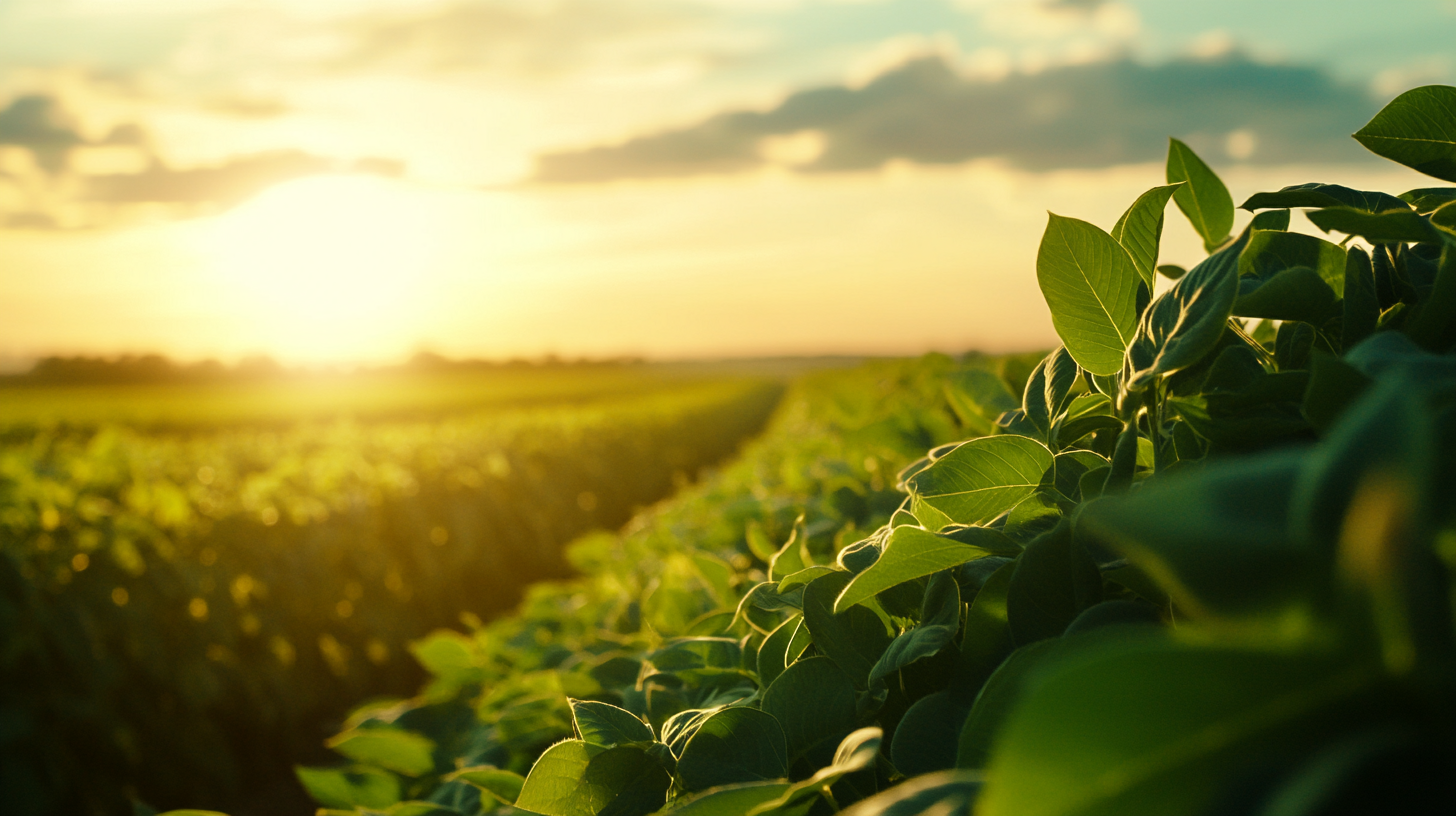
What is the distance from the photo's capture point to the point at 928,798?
0.41 m

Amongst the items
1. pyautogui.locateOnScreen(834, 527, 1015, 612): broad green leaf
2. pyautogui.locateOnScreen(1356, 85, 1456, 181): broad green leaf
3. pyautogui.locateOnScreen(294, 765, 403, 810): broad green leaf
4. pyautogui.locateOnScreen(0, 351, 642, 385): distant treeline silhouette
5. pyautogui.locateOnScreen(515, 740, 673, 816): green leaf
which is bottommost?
pyautogui.locateOnScreen(294, 765, 403, 810): broad green leaf

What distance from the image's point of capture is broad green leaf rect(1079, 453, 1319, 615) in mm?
314

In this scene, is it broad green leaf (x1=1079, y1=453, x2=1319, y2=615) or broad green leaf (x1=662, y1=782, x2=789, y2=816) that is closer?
broad green leaf (x1=1079, y1=453, x2=1319, y2=615)

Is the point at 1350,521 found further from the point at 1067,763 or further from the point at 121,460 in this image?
the point at 121,460

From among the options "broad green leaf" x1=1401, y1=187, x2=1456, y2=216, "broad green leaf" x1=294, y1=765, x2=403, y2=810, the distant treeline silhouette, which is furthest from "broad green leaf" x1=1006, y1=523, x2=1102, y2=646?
the distant treeline silhouette

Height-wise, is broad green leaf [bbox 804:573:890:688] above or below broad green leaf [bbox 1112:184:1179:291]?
below

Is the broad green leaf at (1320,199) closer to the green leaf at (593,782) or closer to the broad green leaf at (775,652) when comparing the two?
the broad green leaf at (775,652)

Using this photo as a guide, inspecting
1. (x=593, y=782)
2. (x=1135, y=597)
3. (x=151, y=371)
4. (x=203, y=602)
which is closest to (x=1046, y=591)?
(x=1135, y=597)

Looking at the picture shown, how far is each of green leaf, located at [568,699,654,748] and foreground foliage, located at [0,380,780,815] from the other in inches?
196

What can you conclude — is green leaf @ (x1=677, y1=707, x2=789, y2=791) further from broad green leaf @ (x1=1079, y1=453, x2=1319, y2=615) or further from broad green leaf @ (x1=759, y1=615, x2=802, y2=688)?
broad green leaf @ (x1=1079, y1=453, x2=1319, y2=615)

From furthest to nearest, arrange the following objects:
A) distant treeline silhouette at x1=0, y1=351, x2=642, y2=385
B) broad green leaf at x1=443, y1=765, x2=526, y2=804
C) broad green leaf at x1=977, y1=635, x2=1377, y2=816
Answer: distant treeline silhouette at x1=0, y1=351, x2=642, y2=385 → broad green leaf at x1=443, y1=765, x2=526, y2=804 → broad green leaf at x1=977, y1=635, x2=1377, y2=816

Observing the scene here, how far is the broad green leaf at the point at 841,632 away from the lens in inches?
28.1

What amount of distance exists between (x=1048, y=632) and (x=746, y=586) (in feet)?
3.28

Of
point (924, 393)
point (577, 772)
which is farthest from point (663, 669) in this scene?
point (924, 393)
